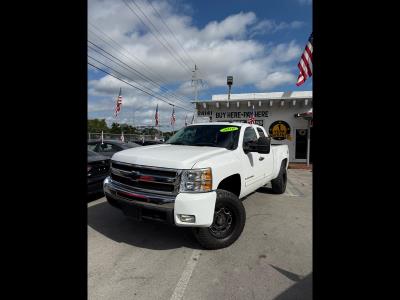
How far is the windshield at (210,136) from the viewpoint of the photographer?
4492 mm

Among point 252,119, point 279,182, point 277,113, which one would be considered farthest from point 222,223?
point 277,113

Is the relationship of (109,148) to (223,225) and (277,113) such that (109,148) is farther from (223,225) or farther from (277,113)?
(277,113)

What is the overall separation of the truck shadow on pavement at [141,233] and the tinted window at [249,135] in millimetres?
1958

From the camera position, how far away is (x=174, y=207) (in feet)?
10.5

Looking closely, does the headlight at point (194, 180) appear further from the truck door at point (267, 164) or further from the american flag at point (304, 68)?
the american flag at point (304, 68)

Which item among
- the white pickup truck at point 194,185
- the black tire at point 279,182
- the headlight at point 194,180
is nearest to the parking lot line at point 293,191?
the black tire at point 279,182

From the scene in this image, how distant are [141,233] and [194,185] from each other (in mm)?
1536

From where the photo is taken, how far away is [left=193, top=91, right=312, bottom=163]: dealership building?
14.3 meters

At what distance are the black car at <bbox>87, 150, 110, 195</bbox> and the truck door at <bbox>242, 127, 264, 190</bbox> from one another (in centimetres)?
358
